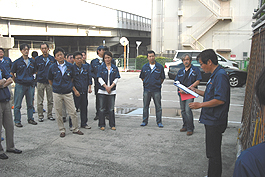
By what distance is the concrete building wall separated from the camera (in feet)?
97.3

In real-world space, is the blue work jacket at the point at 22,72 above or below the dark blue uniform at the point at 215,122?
above

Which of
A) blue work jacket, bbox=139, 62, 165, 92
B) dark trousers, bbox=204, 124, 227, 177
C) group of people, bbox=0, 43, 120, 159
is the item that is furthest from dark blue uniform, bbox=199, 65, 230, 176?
group of people, bbox=0, 43, 120, 159

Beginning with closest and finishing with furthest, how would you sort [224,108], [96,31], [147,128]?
[224,108]
[147,128]
[96,31]

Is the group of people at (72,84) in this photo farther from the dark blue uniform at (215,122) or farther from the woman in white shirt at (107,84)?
the dark blue uniform at (215,122)

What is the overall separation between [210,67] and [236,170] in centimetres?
267

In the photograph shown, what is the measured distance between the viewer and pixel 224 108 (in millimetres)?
3912

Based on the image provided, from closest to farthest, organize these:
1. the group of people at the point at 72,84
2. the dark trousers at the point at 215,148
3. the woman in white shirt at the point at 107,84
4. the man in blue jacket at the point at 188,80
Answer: the dark trousers at the point at 215,148 → the group of people at the point at 72,84 → the man in blue jacket at the point at 188,80 → the woman in white shirt at the point at 107,84

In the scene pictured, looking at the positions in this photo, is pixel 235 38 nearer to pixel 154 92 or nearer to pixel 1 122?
pixel 154 92

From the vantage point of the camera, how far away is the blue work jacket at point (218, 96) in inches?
150

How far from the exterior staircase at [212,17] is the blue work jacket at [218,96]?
27.5 metres

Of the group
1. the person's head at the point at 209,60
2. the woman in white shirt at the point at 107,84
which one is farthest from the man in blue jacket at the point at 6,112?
the person's head at the point at 209,60

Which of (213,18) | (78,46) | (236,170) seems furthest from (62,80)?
(78,46)

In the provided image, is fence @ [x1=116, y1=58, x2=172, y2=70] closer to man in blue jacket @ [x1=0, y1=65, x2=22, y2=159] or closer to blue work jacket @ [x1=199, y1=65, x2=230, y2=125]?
man in blue jacket @ [x1=0, y1=65, x2=22, y2=159]

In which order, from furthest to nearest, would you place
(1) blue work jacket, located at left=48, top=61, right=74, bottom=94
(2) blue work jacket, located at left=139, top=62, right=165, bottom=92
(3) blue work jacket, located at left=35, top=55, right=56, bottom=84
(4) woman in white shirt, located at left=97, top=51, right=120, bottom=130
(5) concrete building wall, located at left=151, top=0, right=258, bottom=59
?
(5) concrete building wall, located at left=151, top=0, right=258, bottom=59, (3) blue work jacket, located at left=35, top=55, right=56, bottom=84, (2) blue work jacket, located at left=139, top=62, right=165, bottom=92, (4) woman in white shirt, located at left=97, top=51, right=120, bottom=130, (1) blue work jacket, located at left=48, top=61, right=74, bottom=94
